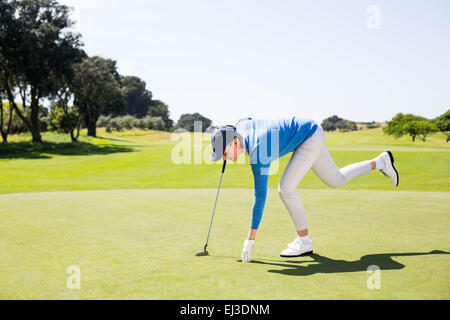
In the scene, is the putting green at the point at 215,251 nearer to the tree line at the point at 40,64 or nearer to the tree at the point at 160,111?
the tree line at the point at 40,64

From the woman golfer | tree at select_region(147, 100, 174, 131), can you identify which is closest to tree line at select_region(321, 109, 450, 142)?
the woman golfer

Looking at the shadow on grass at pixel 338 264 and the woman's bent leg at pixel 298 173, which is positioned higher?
the woman's bent leg at pixel 298 173

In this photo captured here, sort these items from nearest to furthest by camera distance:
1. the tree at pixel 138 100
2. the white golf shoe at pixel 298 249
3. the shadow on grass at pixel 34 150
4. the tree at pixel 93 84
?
1. the white golf shoe at pixel 298 249
2. the shadow on grass at pixel 34 150
3. the tree at pixel 93 84
4. the tree at pixel 138 100

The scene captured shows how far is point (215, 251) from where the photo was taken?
445 cm

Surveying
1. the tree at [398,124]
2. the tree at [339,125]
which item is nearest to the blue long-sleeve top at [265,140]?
the tree at [398,124]

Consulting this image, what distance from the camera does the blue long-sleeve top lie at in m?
3.95

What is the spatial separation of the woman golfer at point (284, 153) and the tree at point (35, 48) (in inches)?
1441

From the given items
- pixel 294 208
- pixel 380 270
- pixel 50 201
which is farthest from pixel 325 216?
pixel 50 201

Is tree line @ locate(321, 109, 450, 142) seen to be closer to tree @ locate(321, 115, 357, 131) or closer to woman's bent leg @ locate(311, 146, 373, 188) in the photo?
tree @ locate(321, 115, 357, 131)

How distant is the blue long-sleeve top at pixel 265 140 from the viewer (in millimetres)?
3947

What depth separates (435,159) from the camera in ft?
72.0

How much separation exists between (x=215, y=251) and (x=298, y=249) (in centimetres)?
95
